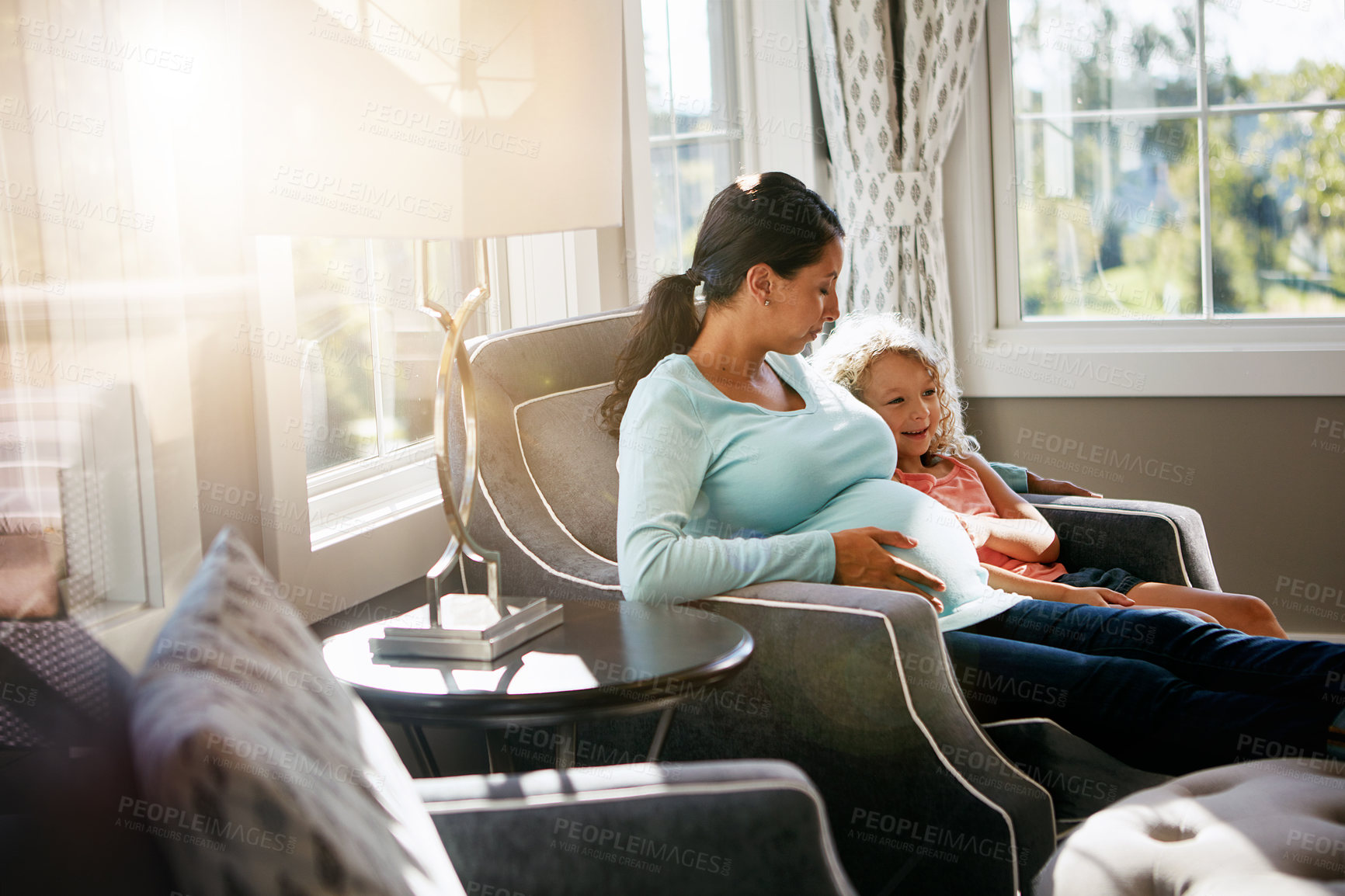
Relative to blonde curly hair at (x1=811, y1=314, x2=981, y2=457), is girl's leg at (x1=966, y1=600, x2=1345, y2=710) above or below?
below

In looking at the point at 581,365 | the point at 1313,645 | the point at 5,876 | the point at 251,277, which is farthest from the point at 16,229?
the point at 1313,645

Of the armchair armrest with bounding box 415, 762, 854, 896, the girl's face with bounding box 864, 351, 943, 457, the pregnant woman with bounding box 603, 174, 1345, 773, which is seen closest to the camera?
the armchair armrest with bounding box 415, 762, 854, 896

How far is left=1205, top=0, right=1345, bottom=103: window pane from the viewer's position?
9.13ft

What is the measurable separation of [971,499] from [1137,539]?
0.29m

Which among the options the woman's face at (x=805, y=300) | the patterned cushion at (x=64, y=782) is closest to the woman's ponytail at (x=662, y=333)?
the woman's face at (x=805, y=300)

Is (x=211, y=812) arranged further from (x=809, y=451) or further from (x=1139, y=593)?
(x=1139, y=593)

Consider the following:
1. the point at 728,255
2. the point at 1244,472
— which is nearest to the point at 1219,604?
the point at 728,255

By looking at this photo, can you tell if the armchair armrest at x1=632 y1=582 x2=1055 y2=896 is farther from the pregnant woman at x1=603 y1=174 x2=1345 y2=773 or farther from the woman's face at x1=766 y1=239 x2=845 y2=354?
the woman's face at x1=766 y1=239 x2=845 y2=354

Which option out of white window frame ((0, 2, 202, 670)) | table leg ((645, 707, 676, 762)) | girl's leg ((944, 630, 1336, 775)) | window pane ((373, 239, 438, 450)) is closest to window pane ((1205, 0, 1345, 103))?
girl's leg ((944, 630, 1336, 775))

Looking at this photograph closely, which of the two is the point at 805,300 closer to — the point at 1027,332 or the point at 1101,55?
the point at 1027,332

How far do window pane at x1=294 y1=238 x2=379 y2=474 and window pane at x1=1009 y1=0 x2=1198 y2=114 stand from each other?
202cm

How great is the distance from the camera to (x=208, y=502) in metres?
1.42

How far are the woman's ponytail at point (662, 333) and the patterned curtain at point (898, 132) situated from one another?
4.26 feet

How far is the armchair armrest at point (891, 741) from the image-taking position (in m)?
1.25
